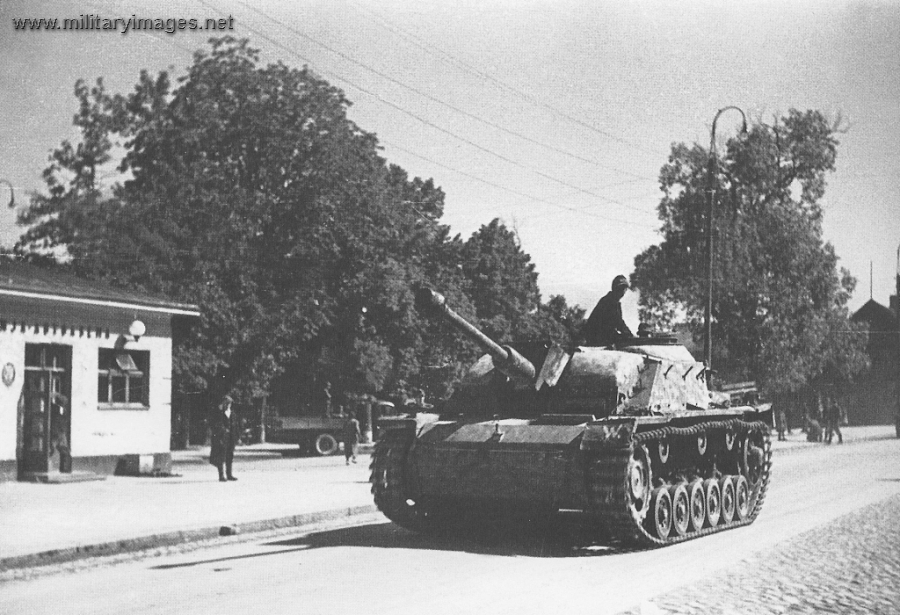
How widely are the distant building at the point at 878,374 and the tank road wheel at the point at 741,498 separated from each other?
3449 cm

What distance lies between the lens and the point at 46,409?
21.3 metres

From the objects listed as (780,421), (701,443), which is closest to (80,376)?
(701,443)

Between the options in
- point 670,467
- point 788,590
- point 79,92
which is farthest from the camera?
point 79,92

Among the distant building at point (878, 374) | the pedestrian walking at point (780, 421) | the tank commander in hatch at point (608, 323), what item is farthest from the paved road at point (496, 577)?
the distant building at point (878, 374)

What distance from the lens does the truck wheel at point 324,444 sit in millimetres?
Answer: 35000

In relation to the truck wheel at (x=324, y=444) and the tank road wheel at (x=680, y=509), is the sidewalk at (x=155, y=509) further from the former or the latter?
the truck wheel at (x=324, y=444)

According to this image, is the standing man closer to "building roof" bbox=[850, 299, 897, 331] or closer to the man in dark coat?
the man in dark coat

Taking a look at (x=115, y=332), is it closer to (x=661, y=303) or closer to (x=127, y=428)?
(x=127, y=428)

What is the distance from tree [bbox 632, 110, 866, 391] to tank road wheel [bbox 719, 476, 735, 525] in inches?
767

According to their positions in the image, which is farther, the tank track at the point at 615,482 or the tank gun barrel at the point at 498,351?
the tank gun barrel at the point at 498,351

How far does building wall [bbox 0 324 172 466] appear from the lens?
67.2 ft

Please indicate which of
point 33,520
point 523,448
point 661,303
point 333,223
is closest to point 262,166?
point 333,223

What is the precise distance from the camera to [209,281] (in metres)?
29.2

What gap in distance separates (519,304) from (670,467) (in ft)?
160
